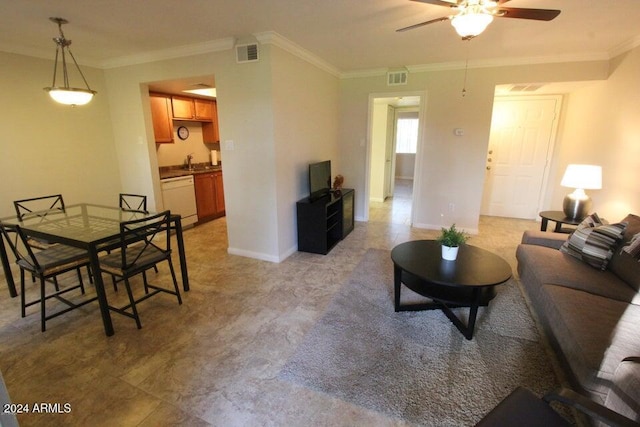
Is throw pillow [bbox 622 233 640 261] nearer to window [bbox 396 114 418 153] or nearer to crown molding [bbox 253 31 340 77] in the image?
crown molding [bbox 253 31 340 77]

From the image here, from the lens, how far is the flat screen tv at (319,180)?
12.9 feet

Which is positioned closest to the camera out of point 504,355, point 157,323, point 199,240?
point 504,355

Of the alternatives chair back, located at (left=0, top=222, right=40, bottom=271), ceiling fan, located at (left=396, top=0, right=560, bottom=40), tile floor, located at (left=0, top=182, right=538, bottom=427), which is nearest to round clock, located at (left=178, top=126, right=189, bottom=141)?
tile floor, located at (left=0, top=182, right=538, bottom=427)

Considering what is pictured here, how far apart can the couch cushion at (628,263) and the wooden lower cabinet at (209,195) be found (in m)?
5.07

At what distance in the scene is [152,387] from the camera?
1.82 m

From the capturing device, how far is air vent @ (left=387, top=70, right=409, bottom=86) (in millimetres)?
4500

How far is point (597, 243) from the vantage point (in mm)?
2457

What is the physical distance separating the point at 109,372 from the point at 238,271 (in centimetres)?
155

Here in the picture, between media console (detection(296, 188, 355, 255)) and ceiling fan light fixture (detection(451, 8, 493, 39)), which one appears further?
media console (detection(296, 188, 355, 255))

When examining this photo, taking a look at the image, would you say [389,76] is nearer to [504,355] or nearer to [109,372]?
[504,355]

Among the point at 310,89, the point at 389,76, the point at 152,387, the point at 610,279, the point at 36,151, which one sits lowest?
the point at 152,387

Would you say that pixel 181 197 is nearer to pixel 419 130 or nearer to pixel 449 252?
pixel 419 130

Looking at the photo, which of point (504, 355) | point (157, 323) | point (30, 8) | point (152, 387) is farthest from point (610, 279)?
point (30, 8)

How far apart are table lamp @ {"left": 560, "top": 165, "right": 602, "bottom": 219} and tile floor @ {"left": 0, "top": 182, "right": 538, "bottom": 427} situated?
2591 millimetres
